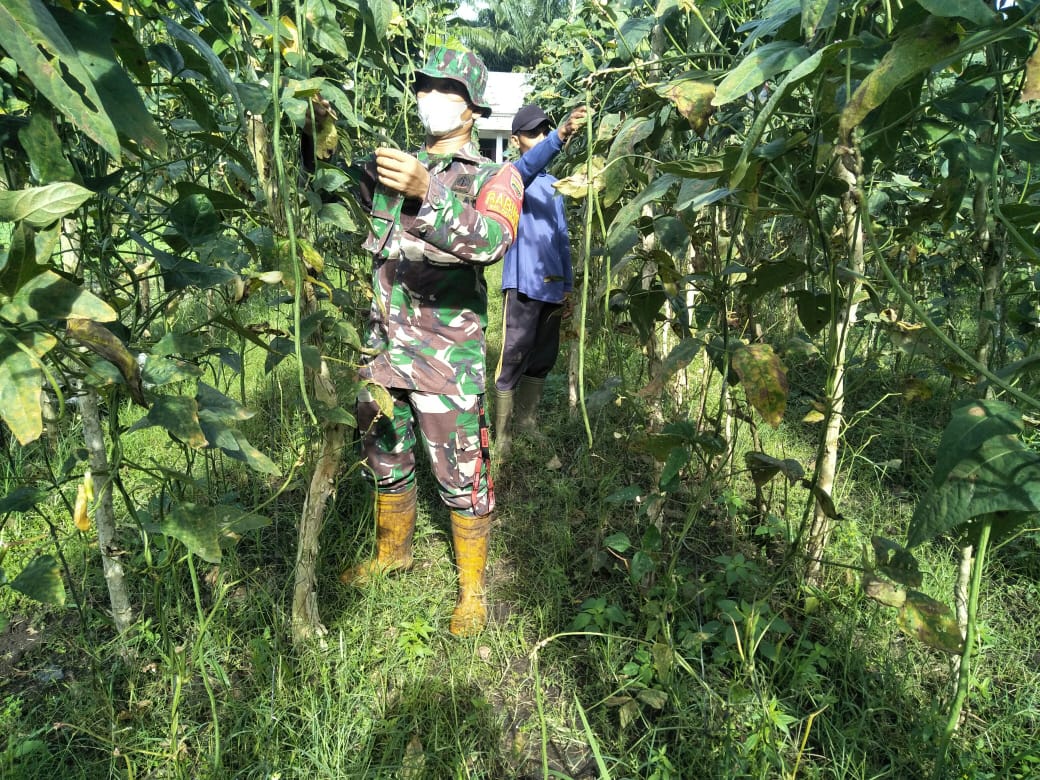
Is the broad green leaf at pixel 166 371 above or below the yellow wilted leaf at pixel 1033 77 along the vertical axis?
below

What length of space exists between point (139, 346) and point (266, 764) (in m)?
0.92

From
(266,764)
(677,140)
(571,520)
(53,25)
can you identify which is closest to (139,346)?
(53,25)

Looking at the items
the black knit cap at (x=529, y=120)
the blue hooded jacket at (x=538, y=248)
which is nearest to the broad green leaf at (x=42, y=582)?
the blue hooded jacket at (x=538, y=248)

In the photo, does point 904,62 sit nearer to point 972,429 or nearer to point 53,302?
point 972,429

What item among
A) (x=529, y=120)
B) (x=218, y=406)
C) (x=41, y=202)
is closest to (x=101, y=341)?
(x=41, y=202)

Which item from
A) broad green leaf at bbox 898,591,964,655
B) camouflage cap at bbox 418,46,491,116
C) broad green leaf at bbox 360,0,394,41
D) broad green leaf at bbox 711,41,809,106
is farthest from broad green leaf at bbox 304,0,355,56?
broad green leaf at bbox 898,591,964,655

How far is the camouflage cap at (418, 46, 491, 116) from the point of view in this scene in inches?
69.9

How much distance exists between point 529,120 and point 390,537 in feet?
6.11

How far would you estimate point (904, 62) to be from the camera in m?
0.74

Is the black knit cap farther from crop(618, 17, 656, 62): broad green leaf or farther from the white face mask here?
crop(618, 17, 656, 62): broad green leaf

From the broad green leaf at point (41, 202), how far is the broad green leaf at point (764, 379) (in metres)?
0.97

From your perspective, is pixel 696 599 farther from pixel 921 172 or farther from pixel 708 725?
pixel 921 172

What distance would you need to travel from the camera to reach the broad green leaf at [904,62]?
73cm

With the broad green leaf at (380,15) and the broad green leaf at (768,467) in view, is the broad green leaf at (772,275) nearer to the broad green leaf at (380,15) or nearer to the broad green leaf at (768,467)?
the broad green leaf at (768,467)
